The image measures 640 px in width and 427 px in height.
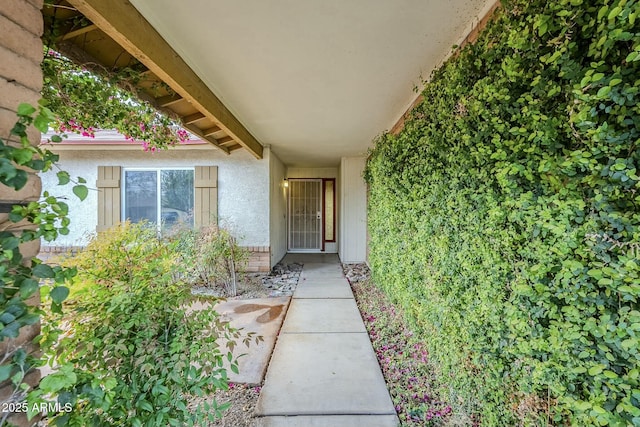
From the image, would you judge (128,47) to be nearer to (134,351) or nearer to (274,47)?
(274,47)

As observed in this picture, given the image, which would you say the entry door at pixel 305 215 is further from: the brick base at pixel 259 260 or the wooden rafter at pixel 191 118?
the wooden rafter at pixel 191 118

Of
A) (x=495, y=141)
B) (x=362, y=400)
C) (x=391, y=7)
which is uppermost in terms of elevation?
(x=391, y=7)

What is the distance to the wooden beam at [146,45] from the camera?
1.54 meters

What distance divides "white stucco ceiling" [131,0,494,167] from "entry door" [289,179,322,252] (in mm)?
4737

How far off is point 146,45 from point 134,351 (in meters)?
1.93

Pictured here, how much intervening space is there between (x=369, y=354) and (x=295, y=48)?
276cm

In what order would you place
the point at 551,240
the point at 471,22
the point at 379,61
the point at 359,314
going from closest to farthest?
the point at 551,240 < the point at 471,22 < the point at 379,61 < the point at 359,314

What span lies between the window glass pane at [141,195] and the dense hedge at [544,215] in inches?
212

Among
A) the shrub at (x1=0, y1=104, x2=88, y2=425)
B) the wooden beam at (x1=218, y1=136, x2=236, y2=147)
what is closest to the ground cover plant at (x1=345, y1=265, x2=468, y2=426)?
the shrub at (x1=0, y1=104, x2=88, y2=425)

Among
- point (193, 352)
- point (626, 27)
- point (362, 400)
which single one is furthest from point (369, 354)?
point (626, 27)

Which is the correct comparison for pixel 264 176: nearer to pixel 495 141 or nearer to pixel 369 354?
A: pixel 369 354

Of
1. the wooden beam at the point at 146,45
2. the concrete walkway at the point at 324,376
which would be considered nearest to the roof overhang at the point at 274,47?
the wooden beam at the point at 146,45

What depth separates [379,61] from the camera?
2.28 m

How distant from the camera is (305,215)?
832cm
